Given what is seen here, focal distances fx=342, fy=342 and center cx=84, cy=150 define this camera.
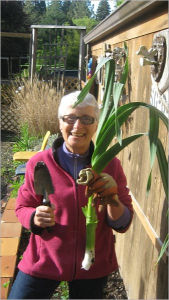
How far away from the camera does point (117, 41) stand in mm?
3758

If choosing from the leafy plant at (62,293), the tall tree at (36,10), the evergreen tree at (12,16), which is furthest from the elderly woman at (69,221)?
the tall tree at (36,10)

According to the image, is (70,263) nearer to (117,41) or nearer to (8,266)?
(8,266)

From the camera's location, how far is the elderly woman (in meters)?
1.74

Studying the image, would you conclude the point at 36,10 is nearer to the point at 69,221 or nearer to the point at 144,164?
the point at 144,164

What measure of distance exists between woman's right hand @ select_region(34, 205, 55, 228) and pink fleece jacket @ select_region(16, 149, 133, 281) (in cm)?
10

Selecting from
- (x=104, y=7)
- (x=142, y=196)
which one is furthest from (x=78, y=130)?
(x=104, y=7)

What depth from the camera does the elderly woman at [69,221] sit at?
5.72 ft

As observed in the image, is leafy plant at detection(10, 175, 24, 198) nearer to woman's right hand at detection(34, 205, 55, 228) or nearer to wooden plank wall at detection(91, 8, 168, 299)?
wooden plank wall at detection(91, 8, 168, 299)

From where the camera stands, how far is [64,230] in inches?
70.9

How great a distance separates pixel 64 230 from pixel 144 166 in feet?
2.53

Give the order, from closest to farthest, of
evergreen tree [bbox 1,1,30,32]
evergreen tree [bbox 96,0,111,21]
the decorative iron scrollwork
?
the decorative iron scrollwork < evergreen tree [bbox 96,0,111,21] < evergreen tree [bbox 1,1,30,32]

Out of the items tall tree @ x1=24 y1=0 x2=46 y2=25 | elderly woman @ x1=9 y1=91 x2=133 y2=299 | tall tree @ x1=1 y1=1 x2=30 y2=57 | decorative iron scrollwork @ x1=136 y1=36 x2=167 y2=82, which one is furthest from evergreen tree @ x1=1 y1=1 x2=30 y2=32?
elderly woman @ x1=9 y1=91 x2=133 y2=299

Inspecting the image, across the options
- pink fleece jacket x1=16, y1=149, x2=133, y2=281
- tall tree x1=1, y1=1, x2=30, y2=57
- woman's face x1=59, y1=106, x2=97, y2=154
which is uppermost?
tall tree x1=1, y1=1, x2=30, y2=57

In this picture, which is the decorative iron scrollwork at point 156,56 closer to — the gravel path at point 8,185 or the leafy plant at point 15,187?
the gravel path at point 8,185
